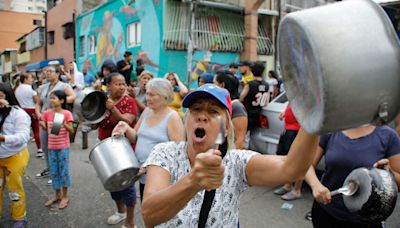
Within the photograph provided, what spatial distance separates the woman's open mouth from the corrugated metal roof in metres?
11.4

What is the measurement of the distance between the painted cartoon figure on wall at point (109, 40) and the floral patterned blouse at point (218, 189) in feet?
48.3

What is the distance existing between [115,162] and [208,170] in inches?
78.4

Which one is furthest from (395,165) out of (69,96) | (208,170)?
(69,96)

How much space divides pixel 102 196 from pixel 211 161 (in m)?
4.32

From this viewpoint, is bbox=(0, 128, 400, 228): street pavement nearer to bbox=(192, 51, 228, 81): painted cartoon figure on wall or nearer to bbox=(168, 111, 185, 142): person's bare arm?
bbox=(168, 111, 185, 142): person's bare arm

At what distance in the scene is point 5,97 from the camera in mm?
3783

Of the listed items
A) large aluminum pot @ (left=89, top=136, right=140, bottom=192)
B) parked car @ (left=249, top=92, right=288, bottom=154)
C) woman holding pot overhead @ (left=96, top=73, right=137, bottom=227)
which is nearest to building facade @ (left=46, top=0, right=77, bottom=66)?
parked car @ (left=249, top=92, right=288, bottom=154)

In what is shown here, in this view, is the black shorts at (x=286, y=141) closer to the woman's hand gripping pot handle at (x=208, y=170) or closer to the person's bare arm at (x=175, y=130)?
the person's bare arm at (x=175, y=130)

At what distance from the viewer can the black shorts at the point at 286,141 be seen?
441 cm

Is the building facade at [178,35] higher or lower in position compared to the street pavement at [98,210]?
higher

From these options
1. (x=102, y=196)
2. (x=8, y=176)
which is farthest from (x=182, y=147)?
(x=102, y=196)

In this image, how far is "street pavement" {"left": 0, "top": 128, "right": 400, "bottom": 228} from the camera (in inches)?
156

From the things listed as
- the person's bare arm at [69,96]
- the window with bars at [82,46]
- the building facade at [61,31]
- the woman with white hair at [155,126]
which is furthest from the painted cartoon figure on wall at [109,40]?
the woman with white hair at [155,126]

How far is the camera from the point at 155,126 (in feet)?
10.4
